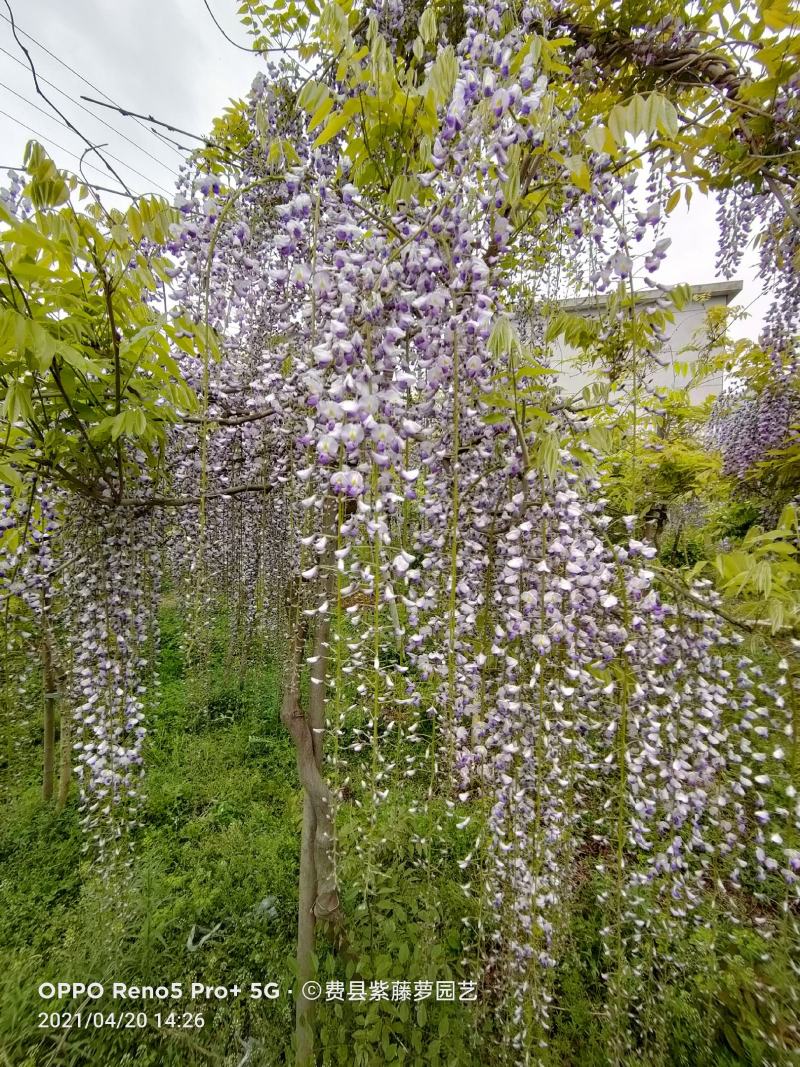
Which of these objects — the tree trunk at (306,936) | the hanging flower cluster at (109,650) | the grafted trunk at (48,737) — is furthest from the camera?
the grafted trunk at (48,737)

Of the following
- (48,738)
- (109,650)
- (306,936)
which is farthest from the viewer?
(48,738)

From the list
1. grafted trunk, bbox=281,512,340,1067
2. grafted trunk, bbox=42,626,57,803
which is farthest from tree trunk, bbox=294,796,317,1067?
grafted trunk, bbox=42,626,57,803

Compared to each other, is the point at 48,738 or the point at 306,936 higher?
the point at 48,738

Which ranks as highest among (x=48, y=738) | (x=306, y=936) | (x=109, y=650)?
(x=109, y=650)

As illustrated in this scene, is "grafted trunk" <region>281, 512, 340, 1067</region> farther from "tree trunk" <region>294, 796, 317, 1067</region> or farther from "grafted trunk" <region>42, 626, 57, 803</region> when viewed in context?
"grafted trunk" <region>42, 626, 57, 803</region>

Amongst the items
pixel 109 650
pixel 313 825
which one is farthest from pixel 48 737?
pixel 313 825

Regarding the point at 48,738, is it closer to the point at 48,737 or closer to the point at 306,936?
the point at 48,737

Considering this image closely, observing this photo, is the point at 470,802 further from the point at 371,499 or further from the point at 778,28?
the point at 778,28

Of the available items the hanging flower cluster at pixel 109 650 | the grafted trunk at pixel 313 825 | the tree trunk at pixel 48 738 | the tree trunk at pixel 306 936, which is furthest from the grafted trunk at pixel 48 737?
the tree trunk at pixel 306 936

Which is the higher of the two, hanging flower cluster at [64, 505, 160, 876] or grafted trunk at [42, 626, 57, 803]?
hanging flower cluster at [64, 505, 160, 876]

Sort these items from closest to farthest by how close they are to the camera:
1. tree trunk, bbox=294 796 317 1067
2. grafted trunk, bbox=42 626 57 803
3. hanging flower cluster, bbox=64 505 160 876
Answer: tree trunk, bbox=294 796 317 1067 → hanging flower cluster, bbox=64 505 160 876 → grafted trunk, bbox=42 626 57 803

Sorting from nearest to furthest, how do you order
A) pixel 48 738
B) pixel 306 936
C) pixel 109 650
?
1. pixel 306 936
2. pixel 109 650
3. pixel 48 738

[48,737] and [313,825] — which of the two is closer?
[313,825]

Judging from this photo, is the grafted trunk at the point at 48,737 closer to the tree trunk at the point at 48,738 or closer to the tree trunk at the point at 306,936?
the tree trunk at the point at 48,738
